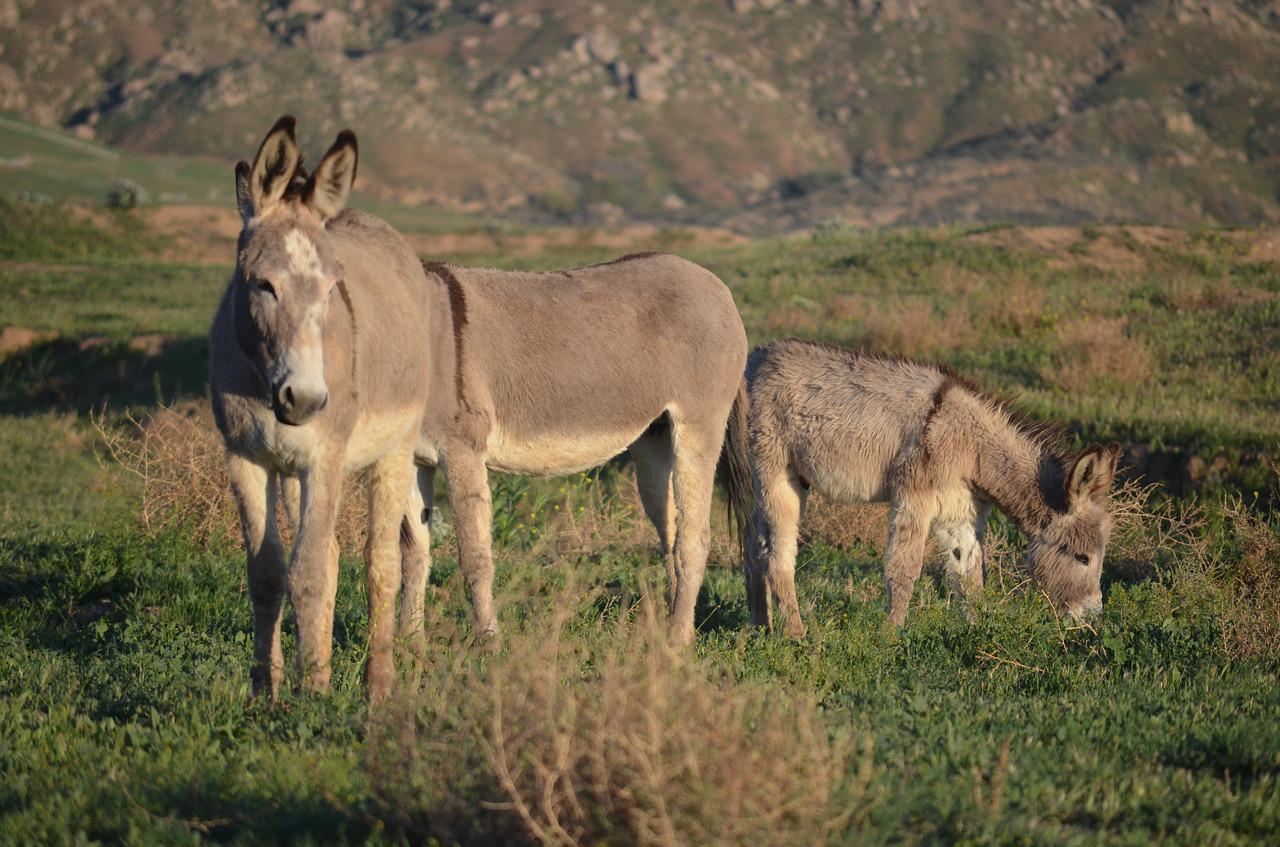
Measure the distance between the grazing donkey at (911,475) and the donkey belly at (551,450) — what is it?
4.69 ft

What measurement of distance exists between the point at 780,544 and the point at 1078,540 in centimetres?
211

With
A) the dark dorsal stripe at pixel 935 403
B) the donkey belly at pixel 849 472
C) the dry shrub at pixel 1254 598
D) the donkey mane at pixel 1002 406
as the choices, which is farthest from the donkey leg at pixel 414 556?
the dry shrub at pixel 1254 598

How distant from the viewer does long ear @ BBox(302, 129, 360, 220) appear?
494 cm

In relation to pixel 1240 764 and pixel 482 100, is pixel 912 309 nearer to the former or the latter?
pixel 1240 764

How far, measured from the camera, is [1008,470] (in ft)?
27.2

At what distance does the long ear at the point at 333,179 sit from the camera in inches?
194

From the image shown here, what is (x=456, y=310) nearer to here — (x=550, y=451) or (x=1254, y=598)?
(x=550, y=451)

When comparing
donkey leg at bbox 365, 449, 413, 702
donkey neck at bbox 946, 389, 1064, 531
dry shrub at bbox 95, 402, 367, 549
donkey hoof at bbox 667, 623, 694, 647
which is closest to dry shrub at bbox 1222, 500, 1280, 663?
donkey neck at bbox 946, 389, 1064, 531

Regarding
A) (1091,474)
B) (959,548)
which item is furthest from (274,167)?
(1091,474)

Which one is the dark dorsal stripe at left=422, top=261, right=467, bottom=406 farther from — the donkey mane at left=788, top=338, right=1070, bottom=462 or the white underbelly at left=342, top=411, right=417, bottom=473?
the donkey mane at left=788, top=338, right=1070, bottom=462

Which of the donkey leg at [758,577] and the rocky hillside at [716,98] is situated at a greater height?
the donkey leg at [758,577]

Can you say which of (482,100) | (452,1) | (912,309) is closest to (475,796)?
(912,309)

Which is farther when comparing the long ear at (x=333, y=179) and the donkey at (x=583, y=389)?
the donkey at (x=583, y=389)

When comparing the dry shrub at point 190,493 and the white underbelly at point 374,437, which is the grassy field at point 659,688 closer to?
the dry shrub at point 190,493
